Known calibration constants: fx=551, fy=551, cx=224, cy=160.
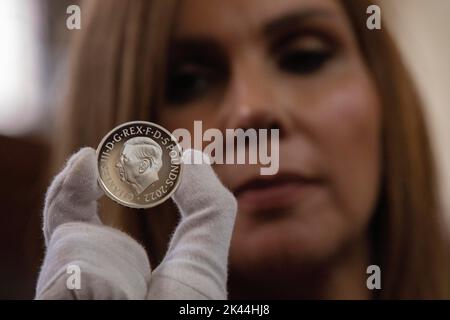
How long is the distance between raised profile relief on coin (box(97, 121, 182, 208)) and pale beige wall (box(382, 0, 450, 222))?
0.28m

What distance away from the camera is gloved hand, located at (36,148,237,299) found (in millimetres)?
512

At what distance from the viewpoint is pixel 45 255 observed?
556 mm

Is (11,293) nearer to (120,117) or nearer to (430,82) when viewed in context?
(120,117)

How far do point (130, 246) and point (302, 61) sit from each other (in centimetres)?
27

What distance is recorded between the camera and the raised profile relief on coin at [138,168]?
548mm

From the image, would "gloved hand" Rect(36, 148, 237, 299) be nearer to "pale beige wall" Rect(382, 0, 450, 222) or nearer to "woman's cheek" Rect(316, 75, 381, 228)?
"woman's cheek" Rect(316, 75, 381, 228)

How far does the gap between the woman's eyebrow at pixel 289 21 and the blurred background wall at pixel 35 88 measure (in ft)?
0.29

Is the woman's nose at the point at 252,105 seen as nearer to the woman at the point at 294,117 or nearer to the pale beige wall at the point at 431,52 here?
the woman at the point at 294,117

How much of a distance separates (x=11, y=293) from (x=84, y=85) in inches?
9.3

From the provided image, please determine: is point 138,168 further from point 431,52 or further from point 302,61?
point 431,52

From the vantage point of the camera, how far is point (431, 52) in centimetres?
62

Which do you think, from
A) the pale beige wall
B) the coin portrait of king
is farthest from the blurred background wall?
the coin portrait of king

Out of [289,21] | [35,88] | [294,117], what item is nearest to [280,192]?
[294,117]

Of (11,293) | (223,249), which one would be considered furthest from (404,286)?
(11,293)
